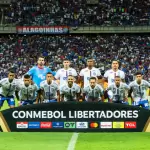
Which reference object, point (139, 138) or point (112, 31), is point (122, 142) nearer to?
point (139, 138)

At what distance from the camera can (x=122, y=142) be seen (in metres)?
12.0

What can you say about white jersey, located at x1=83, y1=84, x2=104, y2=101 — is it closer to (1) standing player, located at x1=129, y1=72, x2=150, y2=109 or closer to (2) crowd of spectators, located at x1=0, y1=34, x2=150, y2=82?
(1) standing player, located at x1=129, y1=72, x2=150, y2=109

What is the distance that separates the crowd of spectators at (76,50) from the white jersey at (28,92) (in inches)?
1067

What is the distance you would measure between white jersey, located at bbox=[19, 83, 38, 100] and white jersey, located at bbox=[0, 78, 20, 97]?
0.39m

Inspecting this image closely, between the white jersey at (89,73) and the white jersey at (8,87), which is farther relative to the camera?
the white jersey at (89,73)

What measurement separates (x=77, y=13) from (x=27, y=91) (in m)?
35.8

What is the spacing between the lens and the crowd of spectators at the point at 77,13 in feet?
164

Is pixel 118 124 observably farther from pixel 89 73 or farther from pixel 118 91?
pixel 89 73

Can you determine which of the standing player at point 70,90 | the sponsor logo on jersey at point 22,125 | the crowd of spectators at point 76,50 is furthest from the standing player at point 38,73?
the crowd of spectators at point 76,50

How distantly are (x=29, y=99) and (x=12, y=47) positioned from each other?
33582 mm

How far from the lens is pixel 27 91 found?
51.6 ft

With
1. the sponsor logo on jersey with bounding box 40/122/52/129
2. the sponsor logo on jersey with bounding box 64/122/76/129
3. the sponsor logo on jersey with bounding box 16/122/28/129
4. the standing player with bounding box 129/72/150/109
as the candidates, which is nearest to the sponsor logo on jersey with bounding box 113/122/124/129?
the sponsor logo on jersey with bounding box 64/122/76/129

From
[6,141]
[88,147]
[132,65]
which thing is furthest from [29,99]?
[132,65]

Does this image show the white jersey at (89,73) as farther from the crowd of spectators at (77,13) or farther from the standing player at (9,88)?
the crowd of spectators at (77,13)
